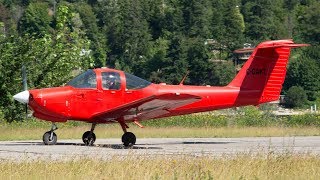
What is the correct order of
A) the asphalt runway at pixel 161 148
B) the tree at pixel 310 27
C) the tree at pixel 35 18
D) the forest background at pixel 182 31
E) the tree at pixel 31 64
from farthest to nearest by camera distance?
the tree at pixel 35 18
the tree at pixel 310 27
the forest background at pixel 182 31
the tree at pixel 31 64
the asphalt runway at pixel 161 148

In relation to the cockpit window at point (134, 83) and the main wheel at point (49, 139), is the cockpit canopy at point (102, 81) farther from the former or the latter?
the main wheel at point (49, 139)

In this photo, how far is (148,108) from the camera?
1000 inches

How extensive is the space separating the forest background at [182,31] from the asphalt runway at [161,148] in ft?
163

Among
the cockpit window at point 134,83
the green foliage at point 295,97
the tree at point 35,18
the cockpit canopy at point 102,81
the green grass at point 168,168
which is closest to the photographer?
the green grass at point 168,168

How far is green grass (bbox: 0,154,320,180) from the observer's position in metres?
17.2

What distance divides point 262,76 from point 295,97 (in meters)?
63.1

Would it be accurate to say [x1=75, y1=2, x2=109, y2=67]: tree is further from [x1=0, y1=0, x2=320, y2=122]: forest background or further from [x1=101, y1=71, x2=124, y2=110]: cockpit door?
[x1=101, y1=71, x2=124, y2=110]: cockpit door

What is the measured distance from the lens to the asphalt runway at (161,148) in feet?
70.3

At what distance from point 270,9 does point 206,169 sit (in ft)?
364

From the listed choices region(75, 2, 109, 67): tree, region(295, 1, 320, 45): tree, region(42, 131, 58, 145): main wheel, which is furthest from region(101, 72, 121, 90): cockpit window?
region(75, 2, 109, 67): tree

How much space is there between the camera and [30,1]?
147375mm

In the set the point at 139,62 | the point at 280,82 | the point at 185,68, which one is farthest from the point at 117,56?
the point at 280,82

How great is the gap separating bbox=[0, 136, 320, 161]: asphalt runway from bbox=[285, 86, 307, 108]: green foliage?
5893 centimetres

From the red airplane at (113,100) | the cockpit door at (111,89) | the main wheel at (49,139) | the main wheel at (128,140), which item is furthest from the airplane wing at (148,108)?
the main wheel at (49,139)
